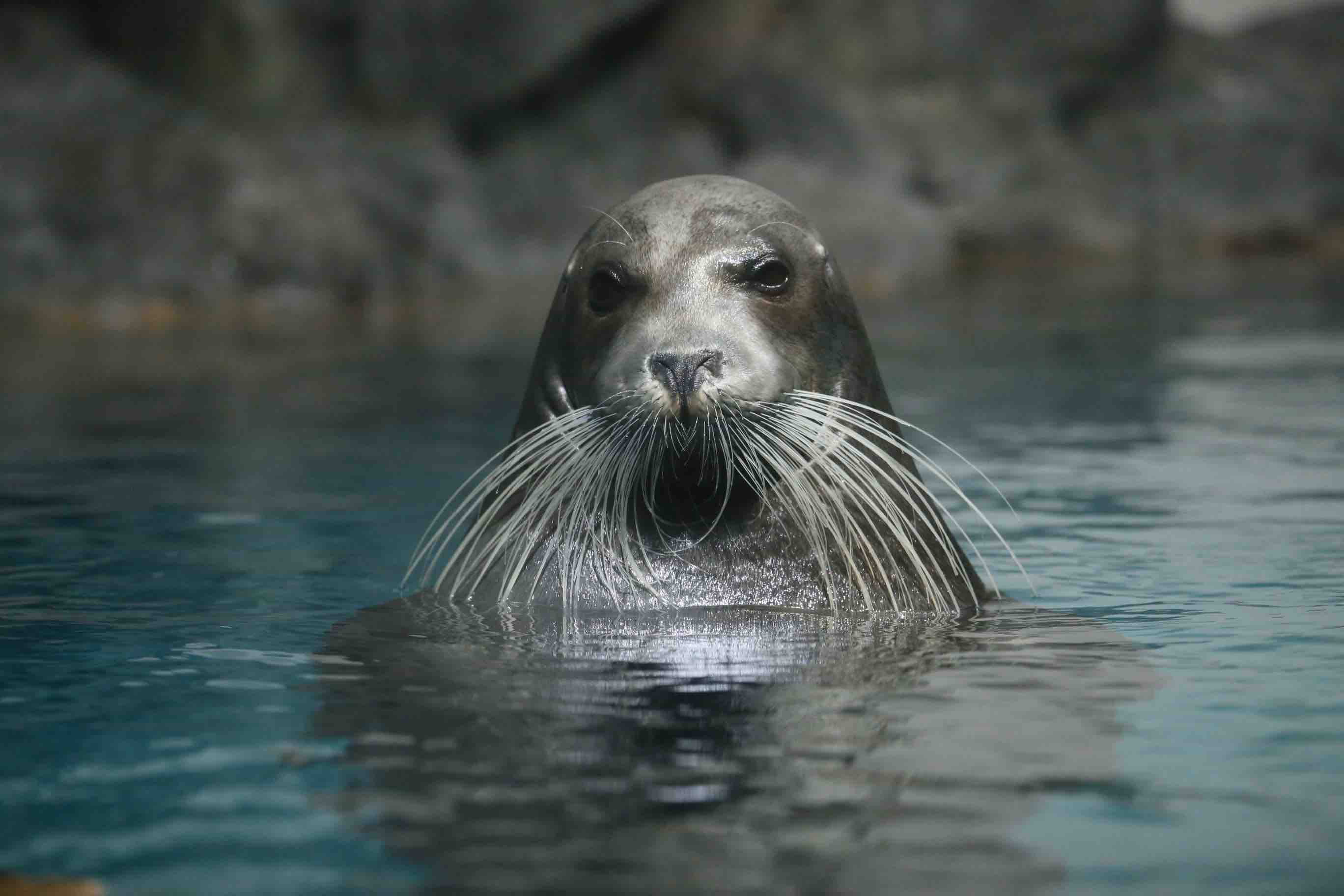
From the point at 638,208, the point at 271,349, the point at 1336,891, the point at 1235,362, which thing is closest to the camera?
the point at 1336,891

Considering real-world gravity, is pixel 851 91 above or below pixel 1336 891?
above

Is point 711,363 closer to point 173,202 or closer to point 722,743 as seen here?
point 722,743

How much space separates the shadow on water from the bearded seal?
13cm

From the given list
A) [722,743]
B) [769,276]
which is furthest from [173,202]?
[722,743]

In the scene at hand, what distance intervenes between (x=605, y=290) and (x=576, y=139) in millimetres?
16956

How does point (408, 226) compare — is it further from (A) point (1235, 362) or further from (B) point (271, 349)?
(A) point (1235, 362)

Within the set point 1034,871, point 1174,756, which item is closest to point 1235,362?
point 1174,756

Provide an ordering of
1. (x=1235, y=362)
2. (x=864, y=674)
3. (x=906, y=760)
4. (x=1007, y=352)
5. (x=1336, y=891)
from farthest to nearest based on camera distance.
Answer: (x=1007, y=352), (x=1235, y=362), (x=864, y=674), (x=906, y=760), (x=1336, y=891)

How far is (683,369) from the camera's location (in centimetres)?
402

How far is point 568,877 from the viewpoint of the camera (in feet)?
8.66

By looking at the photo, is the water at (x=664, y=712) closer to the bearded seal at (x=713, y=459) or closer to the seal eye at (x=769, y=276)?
the bearded seal at (x=713, y=459)

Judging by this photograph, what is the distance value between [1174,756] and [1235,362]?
8961 mm

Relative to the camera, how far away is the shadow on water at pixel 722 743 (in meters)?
2.71

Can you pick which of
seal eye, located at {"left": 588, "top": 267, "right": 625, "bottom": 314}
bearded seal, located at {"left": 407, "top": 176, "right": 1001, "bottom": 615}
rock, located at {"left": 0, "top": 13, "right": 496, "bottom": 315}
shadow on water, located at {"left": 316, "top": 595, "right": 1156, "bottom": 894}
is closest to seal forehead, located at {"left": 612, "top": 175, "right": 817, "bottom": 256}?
bearded seal, located at {"left": 407, "top": 176, "right": 1001, "bottom": 615}
